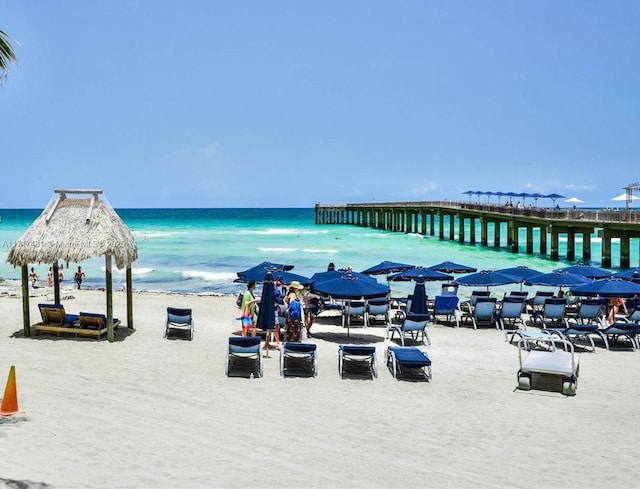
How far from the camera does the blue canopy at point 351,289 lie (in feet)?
39.8

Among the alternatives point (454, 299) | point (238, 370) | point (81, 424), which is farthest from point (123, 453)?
point (454, 299)

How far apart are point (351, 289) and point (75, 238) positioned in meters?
5.24

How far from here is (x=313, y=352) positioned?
9984 mm

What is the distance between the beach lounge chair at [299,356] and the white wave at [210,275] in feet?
60.3

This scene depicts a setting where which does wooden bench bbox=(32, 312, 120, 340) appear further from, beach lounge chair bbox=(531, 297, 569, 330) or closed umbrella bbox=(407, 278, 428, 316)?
beach lounge chair bbox=(531, 297, 569, 330)

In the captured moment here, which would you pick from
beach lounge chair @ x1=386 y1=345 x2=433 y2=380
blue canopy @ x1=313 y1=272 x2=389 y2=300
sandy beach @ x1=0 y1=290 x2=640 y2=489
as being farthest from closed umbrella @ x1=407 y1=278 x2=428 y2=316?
beach lounge chair @ x1=386 y1=345 x2=433 y2=380

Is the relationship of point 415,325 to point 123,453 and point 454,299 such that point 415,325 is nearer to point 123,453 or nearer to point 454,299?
point 454,299

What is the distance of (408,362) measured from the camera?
9.66 m

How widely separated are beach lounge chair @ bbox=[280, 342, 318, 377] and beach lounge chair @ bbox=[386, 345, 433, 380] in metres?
1.23

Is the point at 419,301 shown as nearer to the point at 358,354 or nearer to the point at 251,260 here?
the point at 358,354

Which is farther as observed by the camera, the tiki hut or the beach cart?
the tiki hut

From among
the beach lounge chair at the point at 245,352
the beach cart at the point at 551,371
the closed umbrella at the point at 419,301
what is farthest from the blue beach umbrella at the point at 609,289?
the beach lounge chair at the point at 245,352

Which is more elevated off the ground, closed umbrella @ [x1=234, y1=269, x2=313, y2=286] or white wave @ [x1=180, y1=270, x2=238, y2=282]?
closed umbrella @ [x1=234, y1=269, x2=313, y2=286]

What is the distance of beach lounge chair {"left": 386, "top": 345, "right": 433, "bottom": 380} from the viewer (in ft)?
31.8
